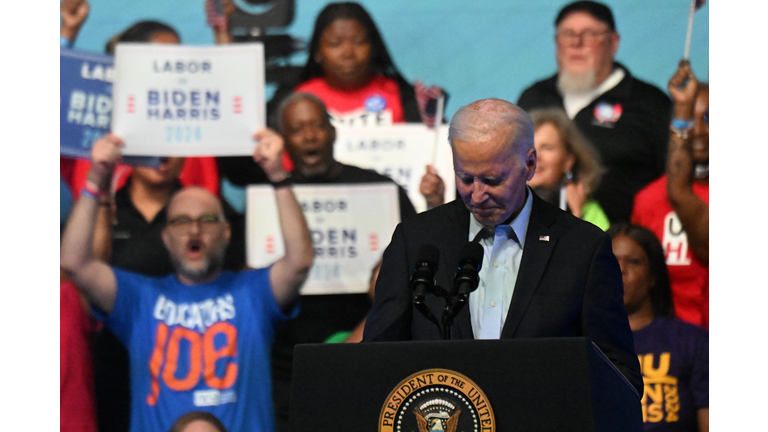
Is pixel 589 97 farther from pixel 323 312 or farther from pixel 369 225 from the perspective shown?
pixel 323 312

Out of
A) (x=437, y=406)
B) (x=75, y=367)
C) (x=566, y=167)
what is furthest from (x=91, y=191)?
(x=437, y=406)

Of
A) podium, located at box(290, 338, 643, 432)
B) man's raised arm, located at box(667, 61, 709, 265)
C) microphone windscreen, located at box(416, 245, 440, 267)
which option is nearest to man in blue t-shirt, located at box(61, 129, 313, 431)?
man's raised arm, located at box(667, 61, 709, 265)

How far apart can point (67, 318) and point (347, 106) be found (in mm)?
1767

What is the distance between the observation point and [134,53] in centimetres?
439

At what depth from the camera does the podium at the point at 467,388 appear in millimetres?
1473

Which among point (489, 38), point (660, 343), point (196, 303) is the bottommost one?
point (660, 343)

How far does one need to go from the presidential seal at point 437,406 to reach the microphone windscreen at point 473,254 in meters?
0.25

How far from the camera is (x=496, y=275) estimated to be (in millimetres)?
1930

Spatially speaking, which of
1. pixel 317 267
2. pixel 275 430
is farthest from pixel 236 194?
pixel 275 430

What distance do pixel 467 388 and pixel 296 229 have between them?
2.83 m

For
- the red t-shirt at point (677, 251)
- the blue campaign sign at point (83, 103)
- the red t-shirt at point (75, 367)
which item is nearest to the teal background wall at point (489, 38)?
the blue campaign sign at point (83, 103)

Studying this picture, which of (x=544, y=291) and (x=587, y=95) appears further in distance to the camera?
(x=587, y=95)

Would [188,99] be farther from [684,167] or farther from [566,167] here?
[684,167]

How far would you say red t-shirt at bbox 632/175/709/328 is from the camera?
4.15 m
